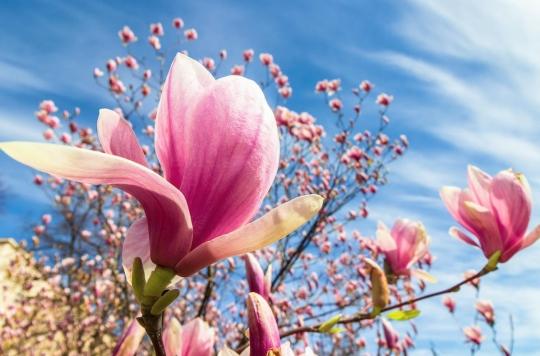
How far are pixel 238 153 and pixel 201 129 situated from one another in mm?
61

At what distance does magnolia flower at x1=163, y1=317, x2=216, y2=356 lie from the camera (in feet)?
3.26

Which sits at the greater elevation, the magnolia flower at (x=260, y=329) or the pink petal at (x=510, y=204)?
the pink petal at (x=510, y=204)

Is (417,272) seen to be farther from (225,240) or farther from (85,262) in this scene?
(85,262)

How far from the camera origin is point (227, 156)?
685 mm

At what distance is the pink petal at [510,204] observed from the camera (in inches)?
57.3

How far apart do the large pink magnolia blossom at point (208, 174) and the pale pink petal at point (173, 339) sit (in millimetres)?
371

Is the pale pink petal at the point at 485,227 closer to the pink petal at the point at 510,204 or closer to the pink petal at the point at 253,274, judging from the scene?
the pink petal at the point at 510,204

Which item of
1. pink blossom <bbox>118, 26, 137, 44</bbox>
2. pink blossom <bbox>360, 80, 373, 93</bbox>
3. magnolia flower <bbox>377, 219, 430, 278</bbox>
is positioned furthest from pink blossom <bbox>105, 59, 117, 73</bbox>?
magnolia flower <bbox>377, 219, 430, 278</bbox>

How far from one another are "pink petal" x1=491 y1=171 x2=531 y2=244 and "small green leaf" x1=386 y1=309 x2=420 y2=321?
354mm

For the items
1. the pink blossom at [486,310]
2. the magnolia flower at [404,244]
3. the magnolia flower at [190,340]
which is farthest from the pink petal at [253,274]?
the pink blossom at [486,310]

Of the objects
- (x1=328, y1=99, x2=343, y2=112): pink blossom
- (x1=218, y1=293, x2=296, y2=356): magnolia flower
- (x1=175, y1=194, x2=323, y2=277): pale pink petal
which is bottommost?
(x1=218, y1=293, x2=296, y2=356): magnolia flower

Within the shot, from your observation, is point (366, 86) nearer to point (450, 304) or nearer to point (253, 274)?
point (450, 304)

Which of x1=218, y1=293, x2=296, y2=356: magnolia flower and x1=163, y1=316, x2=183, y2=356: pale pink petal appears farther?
x1=163, y1=316, x2=183, y2=356: pale pink petal

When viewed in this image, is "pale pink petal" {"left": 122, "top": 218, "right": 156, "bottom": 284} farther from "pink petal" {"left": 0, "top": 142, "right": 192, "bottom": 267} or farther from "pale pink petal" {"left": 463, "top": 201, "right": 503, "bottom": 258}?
"pale pink petal" {"left": 463, "top": 201, "right": 503, "bottom": 258}
